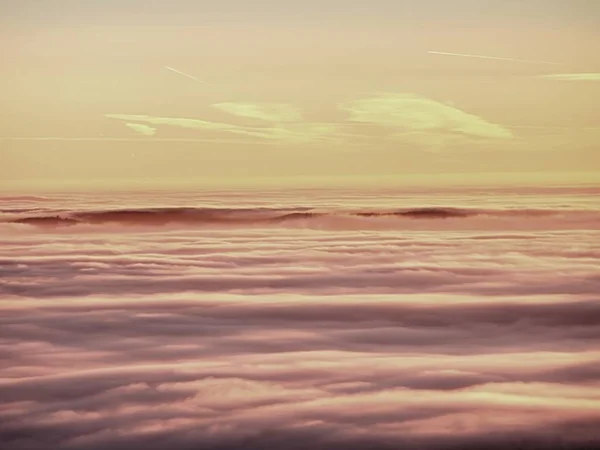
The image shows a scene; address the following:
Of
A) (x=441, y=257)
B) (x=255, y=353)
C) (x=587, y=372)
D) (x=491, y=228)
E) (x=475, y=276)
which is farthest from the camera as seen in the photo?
(x=491, y=228)

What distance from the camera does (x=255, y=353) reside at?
425 centimetres

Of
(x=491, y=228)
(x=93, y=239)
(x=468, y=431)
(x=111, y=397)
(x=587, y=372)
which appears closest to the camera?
(x=468, y=431)

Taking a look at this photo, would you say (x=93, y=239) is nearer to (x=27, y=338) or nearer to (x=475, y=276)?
(x=475, y=276)

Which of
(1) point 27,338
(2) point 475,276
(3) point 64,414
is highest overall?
(2) point 475,276

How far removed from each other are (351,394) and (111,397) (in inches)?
32.3

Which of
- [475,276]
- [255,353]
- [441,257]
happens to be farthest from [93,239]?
[255,353]

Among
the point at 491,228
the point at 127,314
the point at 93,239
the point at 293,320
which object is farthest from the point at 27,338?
the point at 491,228

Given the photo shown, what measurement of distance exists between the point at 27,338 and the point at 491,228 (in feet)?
39.6

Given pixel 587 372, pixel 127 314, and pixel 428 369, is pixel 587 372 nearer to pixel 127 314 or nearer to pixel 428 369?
pixel 428 369

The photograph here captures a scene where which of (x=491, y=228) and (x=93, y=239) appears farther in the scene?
(x=491, y=228)

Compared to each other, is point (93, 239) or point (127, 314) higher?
point (93, 239)

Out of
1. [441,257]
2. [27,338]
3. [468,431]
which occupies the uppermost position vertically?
[441,257]

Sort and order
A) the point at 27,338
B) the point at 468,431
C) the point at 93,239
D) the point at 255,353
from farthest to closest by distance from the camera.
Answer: the point at 93,239 < the point at 27,338 < the point at 255,353 < the point at 468,431

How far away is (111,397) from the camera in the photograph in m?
3.37
